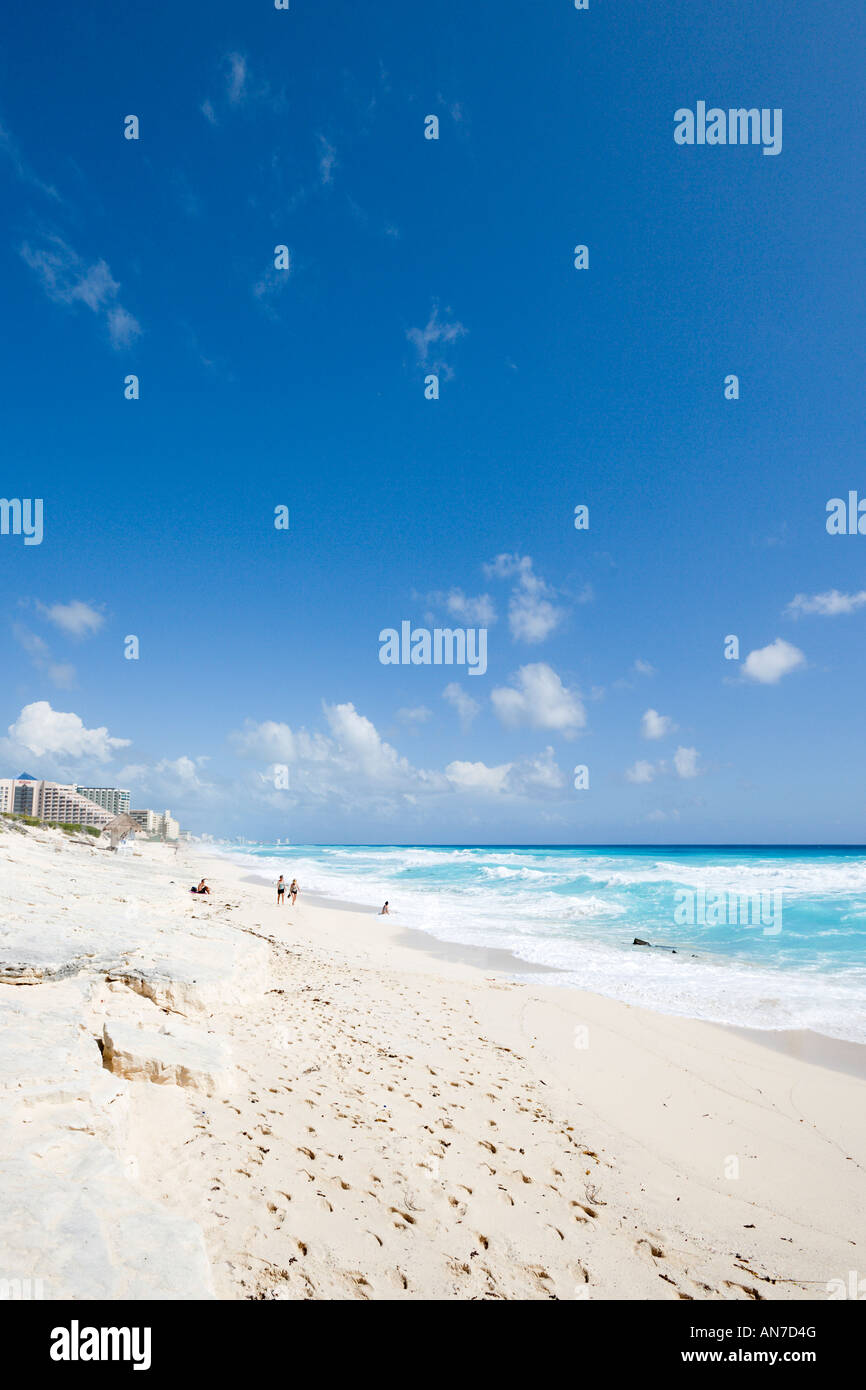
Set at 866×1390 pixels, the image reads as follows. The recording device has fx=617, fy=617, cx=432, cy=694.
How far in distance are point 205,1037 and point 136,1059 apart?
128 centimetres

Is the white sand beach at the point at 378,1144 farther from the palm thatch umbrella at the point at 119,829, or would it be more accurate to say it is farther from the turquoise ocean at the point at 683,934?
the palm thatch umbrella at the point at 119,829

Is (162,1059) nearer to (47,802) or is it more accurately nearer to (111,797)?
(47,802)

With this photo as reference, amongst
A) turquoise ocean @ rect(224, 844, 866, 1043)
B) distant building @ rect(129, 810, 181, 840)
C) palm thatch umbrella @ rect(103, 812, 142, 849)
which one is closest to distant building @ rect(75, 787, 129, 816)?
distant building @ rect(129, 810, 181, 840)

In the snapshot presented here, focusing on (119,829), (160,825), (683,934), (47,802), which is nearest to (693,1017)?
(683,934)

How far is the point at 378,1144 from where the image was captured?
5695mm

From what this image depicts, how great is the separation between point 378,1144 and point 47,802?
363 ft

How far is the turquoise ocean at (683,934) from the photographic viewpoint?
43.7 ft

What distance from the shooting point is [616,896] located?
1375 inches

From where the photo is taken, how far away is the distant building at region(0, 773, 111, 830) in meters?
94.1

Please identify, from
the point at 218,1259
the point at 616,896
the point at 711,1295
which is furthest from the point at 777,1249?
the point at 616,896

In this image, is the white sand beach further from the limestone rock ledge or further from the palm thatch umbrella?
the palm thatch umbrella

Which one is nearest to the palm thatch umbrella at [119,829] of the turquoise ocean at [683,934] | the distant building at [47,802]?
the turquoise ocean at [683,934]
